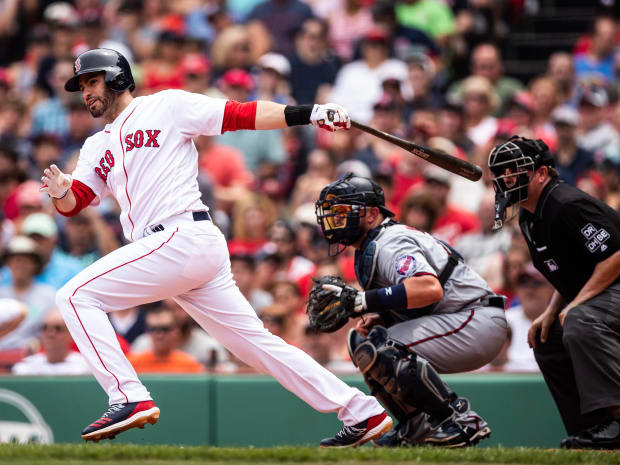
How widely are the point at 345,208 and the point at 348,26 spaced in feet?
23.6

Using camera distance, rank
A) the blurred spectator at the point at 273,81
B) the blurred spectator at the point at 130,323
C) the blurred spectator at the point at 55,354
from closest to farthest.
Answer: the blurred spectator at the point at 55,354, the blurred spectator at the point at 130,323, the blurred spectator at the point at 273,81

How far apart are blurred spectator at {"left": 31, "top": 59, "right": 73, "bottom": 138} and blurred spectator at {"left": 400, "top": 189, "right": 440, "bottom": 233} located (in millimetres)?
4969

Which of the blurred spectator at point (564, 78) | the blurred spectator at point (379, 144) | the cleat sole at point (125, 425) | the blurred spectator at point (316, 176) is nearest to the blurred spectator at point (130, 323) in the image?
the blurred spectator at point (316, 176)

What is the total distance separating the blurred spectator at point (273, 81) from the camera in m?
11.4

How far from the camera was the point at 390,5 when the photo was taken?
12.2 meters

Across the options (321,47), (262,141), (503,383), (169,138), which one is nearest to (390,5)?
(321,47)

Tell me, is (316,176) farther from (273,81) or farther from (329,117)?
(329,117)

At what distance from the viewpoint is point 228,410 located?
24.0 feet

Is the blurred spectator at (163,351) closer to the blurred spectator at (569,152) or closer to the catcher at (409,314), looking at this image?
the catcher at (409,314)

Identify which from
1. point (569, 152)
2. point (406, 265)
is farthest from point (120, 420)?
point (569, 152)

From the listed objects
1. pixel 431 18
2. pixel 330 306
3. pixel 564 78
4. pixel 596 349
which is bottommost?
pixel 596 349

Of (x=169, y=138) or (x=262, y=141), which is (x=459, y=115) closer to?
(x=262, y=141)

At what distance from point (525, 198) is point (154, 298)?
2122mm

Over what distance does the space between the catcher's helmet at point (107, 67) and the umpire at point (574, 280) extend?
2.13 meters
